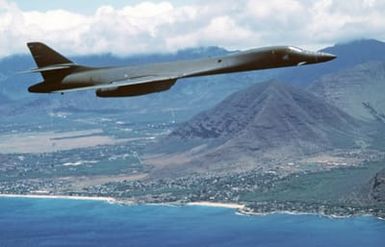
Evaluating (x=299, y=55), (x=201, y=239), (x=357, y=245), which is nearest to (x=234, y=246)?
(x=201, y=239)

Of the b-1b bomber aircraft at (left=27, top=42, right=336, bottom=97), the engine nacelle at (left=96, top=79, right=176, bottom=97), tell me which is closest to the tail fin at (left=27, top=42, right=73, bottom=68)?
the b-1b bomber aircraft at (left=27, top=42, right=336, bottom=97)

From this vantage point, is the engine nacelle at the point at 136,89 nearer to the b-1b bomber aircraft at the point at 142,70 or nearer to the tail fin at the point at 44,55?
the b-1b bomber aircraft at the point at 142,70

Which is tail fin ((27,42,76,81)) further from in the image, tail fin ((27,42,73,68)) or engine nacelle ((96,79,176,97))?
engine nacelle ((96,79,176,97))

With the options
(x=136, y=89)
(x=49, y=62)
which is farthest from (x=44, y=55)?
(x=136, y=89)

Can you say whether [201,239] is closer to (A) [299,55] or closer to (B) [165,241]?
(B) [165,241]

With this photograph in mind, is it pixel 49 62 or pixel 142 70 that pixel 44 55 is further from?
pixel 142 70

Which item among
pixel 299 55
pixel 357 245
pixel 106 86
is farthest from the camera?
pixel 357 245
